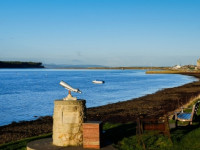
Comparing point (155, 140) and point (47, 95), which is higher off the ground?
point (155, 140)

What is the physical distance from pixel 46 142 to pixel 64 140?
0.96 m

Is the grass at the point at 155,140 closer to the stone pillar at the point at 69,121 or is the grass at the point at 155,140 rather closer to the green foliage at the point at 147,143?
the green foliage at the point at 147,143

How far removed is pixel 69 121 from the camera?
8.79 m

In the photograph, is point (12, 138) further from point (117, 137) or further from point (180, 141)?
point (180, 141)

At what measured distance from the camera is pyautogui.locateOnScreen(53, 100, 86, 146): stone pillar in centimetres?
880

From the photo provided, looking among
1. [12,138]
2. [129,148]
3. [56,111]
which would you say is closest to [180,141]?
[129,148]

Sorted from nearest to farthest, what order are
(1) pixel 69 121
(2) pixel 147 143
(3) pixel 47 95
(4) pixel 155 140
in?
1. (1) pixel 69 121
2. (2) pixel 147 143
3. (4) pixel 155 140
4. (3) pixel 47 95

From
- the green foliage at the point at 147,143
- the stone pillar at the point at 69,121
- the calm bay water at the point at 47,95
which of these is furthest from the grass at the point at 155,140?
the calm bay water at the point at 47,95

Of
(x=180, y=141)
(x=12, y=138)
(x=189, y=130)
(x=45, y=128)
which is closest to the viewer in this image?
(x=180, y=141)

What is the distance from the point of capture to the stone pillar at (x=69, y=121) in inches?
346

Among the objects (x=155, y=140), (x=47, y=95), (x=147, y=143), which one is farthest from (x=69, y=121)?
(x=47, y=95)

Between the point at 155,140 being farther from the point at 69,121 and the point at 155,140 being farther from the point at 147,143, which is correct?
the point at 69,121

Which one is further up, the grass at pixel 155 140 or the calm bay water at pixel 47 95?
the grass at pixel 155 140

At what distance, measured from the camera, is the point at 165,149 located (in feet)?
28.2
